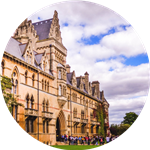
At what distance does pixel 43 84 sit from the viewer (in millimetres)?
28688

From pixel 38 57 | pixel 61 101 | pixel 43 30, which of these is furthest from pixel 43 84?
pixel 43 30

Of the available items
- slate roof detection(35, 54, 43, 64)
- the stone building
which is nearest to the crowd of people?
the stone building

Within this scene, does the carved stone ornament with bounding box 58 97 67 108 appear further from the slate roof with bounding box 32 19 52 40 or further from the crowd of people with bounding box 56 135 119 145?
the slate roof with bounding box 32 19 52 40

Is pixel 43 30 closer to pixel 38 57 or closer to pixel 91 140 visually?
pixel 38 57

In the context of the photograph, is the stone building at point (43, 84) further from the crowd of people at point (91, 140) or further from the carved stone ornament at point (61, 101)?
the crowd of people at point (91, 140)

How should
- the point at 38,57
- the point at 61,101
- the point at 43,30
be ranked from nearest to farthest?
1. the point at 38,57
2. the point at 61,101
3. the point at 43,30

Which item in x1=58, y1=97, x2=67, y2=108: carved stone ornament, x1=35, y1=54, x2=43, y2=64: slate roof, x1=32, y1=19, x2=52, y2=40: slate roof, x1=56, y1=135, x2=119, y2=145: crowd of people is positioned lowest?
x1=56, y1=135, x2=119, y2=145: crowd of people

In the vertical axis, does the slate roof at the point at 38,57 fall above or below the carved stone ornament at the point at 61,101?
above

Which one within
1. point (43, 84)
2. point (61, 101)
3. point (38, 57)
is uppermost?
point (38, 57)

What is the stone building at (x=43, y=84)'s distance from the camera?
22812 millimetres

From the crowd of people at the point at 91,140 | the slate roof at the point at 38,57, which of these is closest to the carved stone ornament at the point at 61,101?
→ the crowd of people at the point at 91,140

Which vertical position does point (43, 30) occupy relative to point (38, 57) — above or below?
above

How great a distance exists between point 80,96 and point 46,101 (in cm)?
1507

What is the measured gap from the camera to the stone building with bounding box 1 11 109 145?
2281 cm
